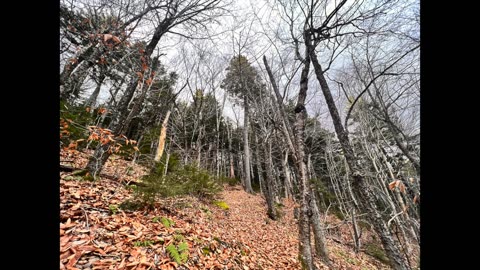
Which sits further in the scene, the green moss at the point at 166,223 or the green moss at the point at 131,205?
the green moss at the point at 131,205

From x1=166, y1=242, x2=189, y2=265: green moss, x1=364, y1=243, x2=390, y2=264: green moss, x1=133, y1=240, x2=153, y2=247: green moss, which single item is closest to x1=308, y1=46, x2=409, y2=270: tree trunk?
x1=166, y1=242, x2=189, y2=265: green moss

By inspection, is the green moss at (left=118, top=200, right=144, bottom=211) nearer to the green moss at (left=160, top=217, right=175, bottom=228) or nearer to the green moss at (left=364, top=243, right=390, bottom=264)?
the green moss at (left=160, top=217, right=175, bottom=228)

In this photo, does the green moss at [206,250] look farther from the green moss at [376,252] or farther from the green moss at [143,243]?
the green moss at [376,252]

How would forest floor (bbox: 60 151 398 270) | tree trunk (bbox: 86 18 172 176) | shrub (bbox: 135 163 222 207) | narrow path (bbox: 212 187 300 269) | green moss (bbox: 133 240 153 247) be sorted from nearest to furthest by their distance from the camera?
forest floor (bbox: 60 151 398 270), green moss (bbox: 133 240 153 247), shrub (bbox: 135 163 222 207), narrow path (bbox: 212 187 300 269), tree trunk (bbox: 86 18 172 176)

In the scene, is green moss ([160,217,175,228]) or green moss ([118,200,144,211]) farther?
Answer: green moss ([118,200,144,211])

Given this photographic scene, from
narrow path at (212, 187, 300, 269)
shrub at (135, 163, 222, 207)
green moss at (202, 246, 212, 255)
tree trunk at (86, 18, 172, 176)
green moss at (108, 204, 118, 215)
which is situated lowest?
narrow path at (212, 187, 300, 269)

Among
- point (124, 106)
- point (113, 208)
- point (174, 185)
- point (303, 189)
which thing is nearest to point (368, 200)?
point (303, 189)

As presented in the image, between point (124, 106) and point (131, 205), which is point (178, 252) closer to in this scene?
→ point (131, 205)

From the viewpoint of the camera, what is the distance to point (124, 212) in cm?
322

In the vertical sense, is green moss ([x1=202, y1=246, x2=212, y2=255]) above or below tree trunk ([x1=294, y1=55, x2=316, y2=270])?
below

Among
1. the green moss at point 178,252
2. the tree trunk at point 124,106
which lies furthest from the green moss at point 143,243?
the tree trunk at point 124,106
